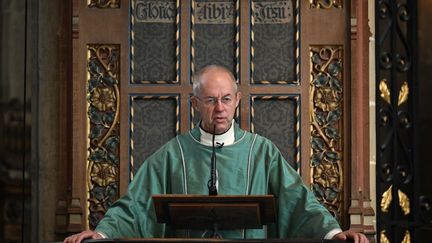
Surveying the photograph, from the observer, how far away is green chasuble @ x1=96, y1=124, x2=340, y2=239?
5.73 meters

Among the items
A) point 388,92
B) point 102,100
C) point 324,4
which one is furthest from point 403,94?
point 102,100

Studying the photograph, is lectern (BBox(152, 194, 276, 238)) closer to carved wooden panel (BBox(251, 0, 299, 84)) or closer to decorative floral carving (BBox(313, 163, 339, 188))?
decorative floral carving (BBox(313, 163, 339, 188))

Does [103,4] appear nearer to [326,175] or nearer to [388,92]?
[326,175]

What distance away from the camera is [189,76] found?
7.61 m

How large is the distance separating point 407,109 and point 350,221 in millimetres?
1001

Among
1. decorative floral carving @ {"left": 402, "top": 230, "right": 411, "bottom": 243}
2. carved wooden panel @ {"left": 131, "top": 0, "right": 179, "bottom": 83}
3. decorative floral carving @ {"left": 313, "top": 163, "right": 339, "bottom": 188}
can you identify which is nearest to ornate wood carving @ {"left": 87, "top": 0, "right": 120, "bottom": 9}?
carved wooden panel @ {"left": 131, "top": 0, "right": 179, "bottom": 83}

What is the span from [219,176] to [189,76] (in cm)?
173

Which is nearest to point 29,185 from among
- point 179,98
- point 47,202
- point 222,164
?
point 47,202

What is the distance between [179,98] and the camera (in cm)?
758

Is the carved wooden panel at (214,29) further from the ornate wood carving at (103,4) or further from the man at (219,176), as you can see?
the man at (219,176)

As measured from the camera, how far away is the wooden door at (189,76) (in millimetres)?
7484

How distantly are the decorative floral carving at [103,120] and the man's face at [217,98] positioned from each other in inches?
68.7

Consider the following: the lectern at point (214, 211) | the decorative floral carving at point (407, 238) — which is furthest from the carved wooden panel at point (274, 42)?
the lectern at point (214, 211)

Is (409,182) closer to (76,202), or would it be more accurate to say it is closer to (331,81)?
(331,81)
